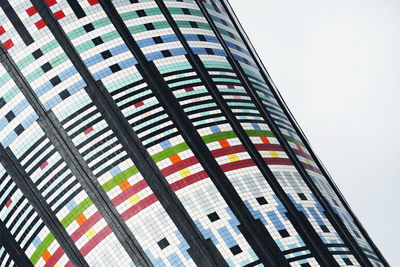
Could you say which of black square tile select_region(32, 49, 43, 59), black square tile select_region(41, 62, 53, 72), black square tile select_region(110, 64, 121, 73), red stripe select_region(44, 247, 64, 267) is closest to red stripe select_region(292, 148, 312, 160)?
black square tile select_region(110, 64, 121, 73)

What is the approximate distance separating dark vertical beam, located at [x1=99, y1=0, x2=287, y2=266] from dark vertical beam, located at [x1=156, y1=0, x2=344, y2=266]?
1823mm

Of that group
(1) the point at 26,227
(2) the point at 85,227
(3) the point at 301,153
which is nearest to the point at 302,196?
(3) the point at 301,153

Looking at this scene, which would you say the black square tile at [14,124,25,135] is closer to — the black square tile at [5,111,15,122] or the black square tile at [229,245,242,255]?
the black square tile at [5,111,15,122]

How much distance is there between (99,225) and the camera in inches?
1414

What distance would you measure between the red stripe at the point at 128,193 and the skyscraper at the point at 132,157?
1.7 inches

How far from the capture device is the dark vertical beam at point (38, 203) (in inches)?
1419

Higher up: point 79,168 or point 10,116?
point 10,116

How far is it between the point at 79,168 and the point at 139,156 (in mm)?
2604

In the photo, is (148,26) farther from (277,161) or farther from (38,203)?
(38,203)

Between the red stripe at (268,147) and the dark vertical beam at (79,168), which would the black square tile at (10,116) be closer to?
the dark vertical beam at (79,168)

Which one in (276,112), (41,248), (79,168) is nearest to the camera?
(79,168)

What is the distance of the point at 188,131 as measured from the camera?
36.6 m

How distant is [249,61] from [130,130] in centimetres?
858

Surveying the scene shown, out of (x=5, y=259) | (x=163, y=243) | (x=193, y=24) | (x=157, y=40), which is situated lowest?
(x=163, y=243)
